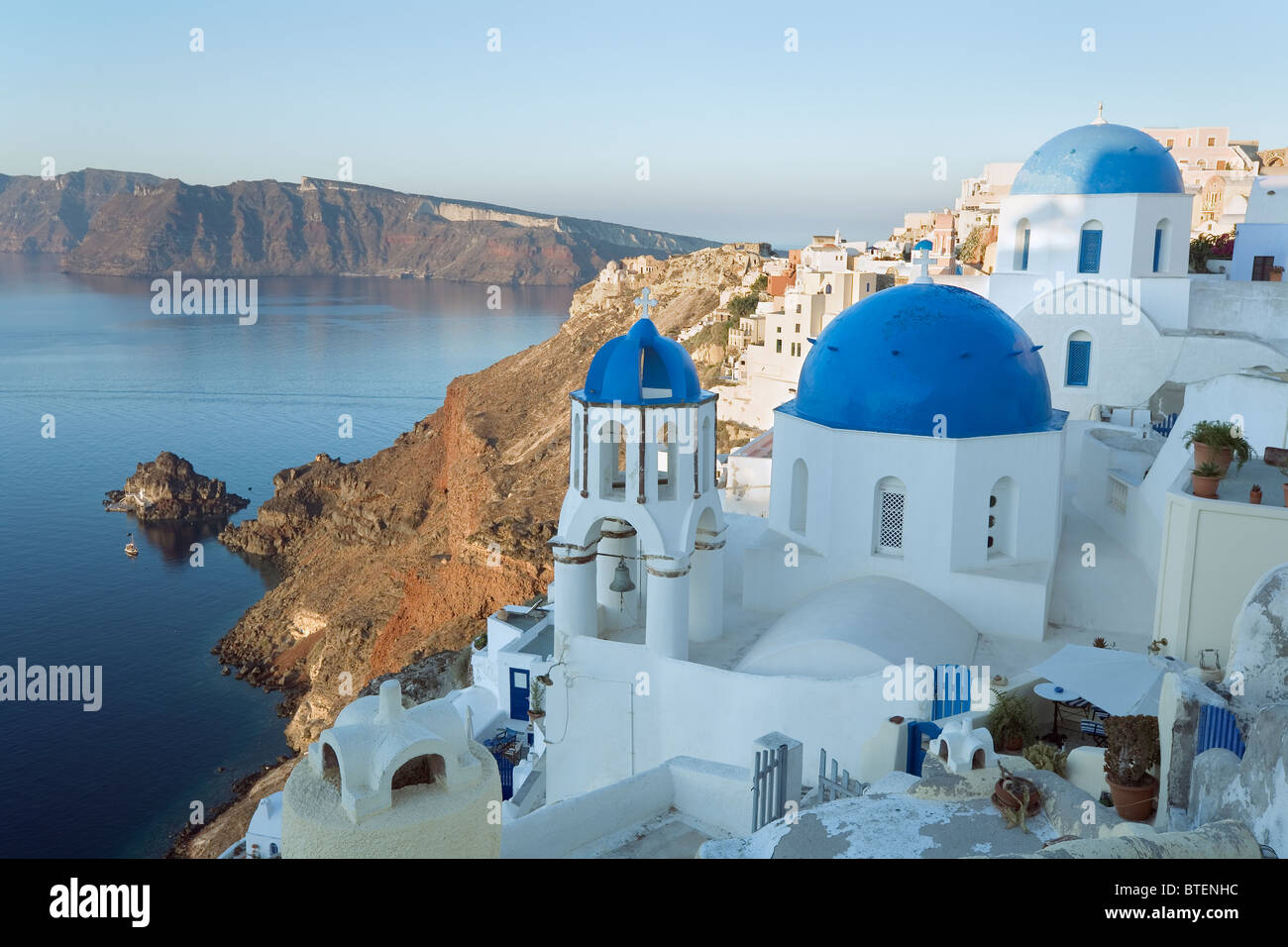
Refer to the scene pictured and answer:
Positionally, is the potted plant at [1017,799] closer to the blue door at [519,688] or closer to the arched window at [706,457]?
the arched window at [706,457]

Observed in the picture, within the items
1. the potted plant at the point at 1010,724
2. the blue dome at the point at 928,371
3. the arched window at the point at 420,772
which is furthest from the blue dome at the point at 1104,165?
the arched window at the point at 420,772

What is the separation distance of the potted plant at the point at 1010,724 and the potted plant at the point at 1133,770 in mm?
2451

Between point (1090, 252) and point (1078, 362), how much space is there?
2222mm

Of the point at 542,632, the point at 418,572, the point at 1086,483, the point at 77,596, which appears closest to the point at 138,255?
the point at 77,596

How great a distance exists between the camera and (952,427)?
44.3 ft

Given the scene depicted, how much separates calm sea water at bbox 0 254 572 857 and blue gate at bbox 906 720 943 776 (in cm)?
2767

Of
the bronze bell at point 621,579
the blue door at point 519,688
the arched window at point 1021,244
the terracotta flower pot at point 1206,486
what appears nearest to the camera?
the terracotta flower pot at point 1206,486

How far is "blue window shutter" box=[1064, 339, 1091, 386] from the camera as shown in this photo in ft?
71.8

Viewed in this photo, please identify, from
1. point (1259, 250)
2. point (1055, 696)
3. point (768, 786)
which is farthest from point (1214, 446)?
point (1259, 250)

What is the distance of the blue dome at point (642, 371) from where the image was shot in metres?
12.6

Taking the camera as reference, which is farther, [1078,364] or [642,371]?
[1078,364]

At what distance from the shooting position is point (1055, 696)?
10.8m

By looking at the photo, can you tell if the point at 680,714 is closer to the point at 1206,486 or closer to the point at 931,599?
the point at 931,599
